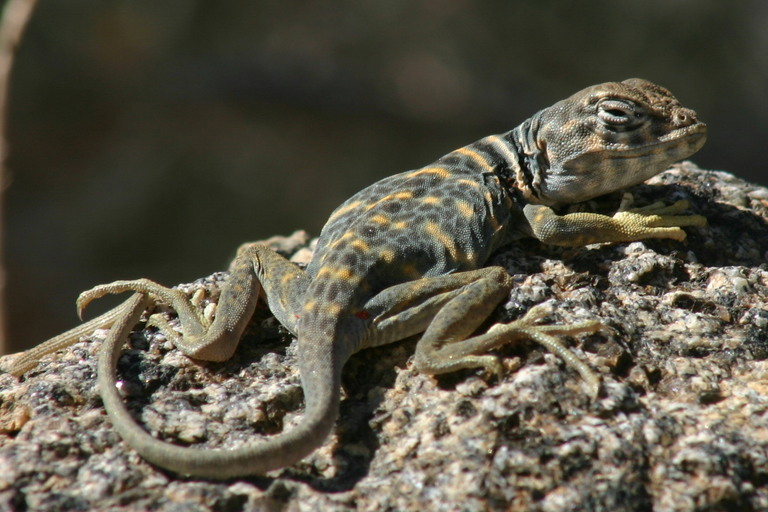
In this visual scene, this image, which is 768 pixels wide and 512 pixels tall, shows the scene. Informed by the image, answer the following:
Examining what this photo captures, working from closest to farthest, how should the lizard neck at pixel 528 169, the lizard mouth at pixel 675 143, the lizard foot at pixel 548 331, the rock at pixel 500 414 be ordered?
the rock at pixel 500 414, the lizard foot at pixel 548 331, the lizard mouth at pixel 675 143, the lizard neck at pixel 528 169

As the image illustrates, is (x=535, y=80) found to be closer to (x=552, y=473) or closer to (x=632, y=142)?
(x=632, y=142)

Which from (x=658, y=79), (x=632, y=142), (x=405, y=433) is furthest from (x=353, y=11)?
(x=405, y=433)

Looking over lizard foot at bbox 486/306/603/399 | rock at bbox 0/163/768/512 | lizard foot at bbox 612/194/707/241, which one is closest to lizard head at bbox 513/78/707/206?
lizard foot at bbox 612/194/707/241

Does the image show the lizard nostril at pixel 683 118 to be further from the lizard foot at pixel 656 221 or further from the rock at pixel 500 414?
the rock at pixel 500 414

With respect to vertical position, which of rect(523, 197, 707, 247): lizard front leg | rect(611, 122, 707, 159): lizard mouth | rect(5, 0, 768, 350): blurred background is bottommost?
rect(523, 197, 707, 247): lizard front leg

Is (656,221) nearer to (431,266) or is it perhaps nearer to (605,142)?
(605,142)

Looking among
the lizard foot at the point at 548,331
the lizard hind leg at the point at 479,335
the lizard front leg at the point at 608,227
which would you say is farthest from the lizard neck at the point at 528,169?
the lizard foot at the point at 548,331

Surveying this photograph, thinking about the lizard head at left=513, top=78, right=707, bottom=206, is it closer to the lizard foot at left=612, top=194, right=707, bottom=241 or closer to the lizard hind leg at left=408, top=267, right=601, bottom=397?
the lizard foot at left=612, top=194, right=707, bottom=241
